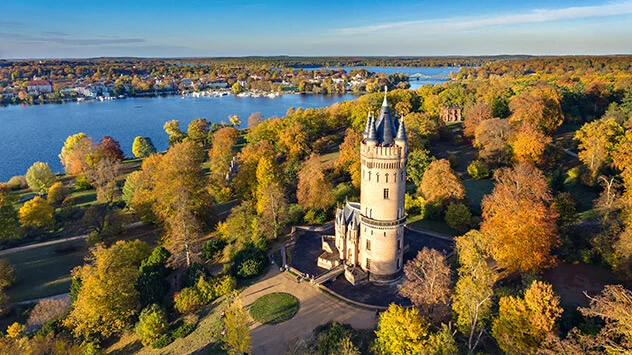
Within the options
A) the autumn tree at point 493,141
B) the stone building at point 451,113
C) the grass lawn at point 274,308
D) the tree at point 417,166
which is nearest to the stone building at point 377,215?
the grass lawn at point 274,308

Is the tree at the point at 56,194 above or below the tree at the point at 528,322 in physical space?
below

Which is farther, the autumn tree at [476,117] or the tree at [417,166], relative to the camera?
the autumn tree at [476,117]

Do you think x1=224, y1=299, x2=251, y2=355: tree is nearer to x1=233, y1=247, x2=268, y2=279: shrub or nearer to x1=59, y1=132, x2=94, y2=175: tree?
x1=233, y1=247, x2=268, y2=279: shrub

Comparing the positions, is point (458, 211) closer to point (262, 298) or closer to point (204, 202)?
point (262, 298)

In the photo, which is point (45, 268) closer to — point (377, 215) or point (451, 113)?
point (377, 215)

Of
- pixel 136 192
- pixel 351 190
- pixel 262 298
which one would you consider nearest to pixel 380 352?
pixel 262 298

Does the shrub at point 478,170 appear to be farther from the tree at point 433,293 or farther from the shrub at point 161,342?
the shrub at point 161,342

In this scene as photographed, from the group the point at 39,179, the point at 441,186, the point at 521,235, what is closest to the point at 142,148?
the point at 39,179
